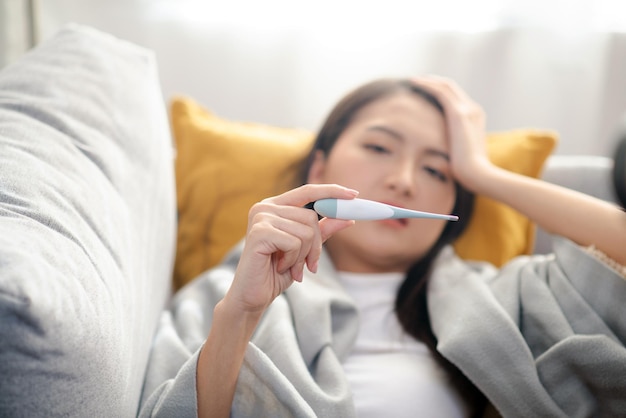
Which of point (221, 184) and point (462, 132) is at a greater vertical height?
point (462, 132)

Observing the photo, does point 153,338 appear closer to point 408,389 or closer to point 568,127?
point 408,389

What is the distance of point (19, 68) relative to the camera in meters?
0.83

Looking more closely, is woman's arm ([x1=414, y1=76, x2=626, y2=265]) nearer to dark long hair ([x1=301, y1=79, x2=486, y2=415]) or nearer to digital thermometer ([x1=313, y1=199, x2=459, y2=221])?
dark long hair ([x1=301, y1=79, x2=486, y2=415])

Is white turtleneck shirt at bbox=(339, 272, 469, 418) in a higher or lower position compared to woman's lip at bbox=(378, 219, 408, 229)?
lower

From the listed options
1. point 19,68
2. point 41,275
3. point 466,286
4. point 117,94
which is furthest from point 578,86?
point 41,275

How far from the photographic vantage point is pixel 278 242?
2.00 ft

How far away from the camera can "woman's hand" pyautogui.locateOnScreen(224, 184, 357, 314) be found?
614 mm

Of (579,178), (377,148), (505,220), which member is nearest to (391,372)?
(377,148)

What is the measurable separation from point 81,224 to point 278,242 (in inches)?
8.0

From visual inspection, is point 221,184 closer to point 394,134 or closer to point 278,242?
point 394,134

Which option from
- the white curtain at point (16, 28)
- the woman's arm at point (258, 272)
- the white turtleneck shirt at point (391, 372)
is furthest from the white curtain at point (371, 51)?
the woman's arm at point (258, 272)

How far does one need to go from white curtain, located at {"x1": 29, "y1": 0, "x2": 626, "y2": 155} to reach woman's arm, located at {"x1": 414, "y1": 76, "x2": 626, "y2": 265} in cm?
50

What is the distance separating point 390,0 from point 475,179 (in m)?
0.71

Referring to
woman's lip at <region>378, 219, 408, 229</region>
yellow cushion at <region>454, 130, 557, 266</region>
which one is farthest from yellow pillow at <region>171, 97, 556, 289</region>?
woman's lip at <region>378, 219, 408, 229</region>
